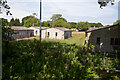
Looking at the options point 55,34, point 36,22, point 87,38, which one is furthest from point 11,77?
point 36,22

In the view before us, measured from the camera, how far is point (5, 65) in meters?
8.83

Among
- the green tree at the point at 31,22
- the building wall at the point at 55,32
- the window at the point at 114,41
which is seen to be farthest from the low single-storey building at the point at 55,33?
the green tree at the point at 31,22

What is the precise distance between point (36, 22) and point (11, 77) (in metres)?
61.7

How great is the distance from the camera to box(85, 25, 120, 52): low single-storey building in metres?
15.0

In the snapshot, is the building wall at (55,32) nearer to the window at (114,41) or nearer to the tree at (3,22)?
the window at (114,41)

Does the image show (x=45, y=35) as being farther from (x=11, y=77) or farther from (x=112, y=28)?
(x=11, y=77)

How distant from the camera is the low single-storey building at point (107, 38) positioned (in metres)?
15.0

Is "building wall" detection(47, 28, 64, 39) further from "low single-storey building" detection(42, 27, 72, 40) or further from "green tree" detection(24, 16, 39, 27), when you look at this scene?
"green tree" detection(24, 16, 39, 27)

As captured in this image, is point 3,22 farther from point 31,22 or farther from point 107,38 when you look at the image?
point 31,22

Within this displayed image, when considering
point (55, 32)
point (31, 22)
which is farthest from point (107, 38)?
point (31, 22)

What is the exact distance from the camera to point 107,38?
1536cm

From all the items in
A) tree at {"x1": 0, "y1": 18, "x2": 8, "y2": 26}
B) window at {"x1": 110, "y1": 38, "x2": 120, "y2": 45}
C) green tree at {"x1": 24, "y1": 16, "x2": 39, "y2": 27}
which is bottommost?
window at {"x1": 110, "y1": 38, "x2": 120, "y2": 45}

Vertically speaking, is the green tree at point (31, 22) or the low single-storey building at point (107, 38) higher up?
the green tree at point (31, 22)

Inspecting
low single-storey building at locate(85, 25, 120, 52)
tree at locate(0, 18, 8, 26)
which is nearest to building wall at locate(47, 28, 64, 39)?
low single-storey building at locate(85, 25, 120, 52)
